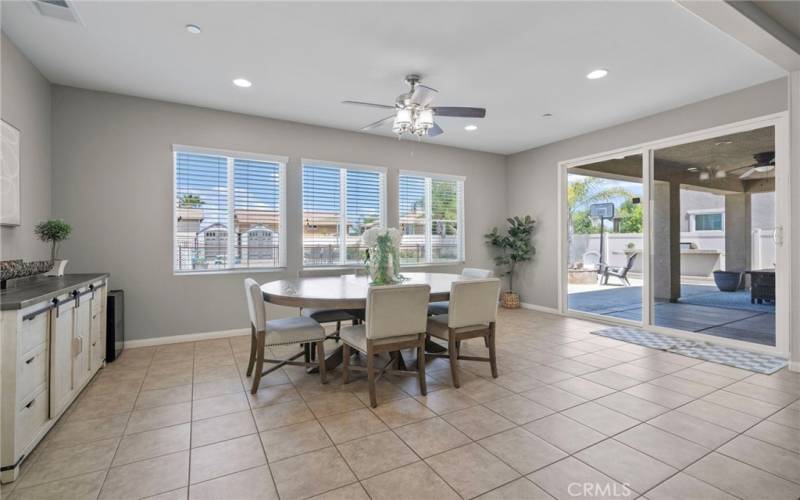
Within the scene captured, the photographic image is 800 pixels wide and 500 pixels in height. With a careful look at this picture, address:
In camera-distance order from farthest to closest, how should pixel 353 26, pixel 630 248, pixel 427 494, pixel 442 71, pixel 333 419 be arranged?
pixel 630 248 < pixel 442 71 < pixel 353 26 < pixel 333 419 < pixel 427 494

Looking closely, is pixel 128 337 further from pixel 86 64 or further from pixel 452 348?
pixel 452 348

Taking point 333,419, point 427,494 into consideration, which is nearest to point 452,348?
point 333,419

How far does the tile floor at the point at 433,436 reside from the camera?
173 centimetres

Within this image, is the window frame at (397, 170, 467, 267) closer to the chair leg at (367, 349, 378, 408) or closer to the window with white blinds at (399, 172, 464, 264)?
the window with white blinds at (399, 172, 464, 264)

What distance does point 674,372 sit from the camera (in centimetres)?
321

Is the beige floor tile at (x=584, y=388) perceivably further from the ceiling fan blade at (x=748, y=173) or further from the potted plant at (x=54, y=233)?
the potted plant at (x=54, y=233)

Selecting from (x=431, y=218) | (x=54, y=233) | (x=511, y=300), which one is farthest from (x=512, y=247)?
(x=54, y=233)

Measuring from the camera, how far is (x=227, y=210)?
4.48 meters

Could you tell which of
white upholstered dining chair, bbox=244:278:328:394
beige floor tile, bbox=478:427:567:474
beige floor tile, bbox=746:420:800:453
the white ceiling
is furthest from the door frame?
white upholstered dining chair, bbox=244:278:328:394

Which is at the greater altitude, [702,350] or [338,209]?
[338,209]

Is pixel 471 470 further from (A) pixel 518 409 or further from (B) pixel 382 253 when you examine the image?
(B) pixel 382 253

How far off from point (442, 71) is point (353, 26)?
101 cm

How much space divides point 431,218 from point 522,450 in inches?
171

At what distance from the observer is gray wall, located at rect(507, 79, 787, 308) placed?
373 cm
